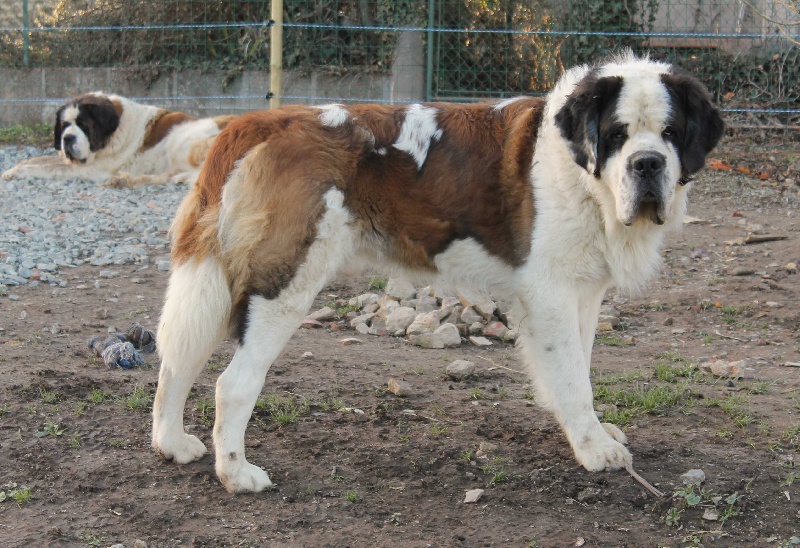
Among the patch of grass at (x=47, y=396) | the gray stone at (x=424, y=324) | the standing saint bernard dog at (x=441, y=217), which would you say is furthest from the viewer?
the gray stone at (x=424, y=324)

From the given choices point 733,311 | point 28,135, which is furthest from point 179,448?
point 28,135

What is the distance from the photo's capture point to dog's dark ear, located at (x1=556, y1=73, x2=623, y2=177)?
12.0 ft

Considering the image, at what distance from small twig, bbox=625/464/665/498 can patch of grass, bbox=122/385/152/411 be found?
7.39ft

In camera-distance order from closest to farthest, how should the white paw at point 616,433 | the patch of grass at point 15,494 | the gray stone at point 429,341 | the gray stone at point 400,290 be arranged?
the patch of grass at point 15,494 < the white paw at point 616,433 < the gray stone at point 429,341 < the gray stone at point 400,290

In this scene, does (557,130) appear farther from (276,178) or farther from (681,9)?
(681,9)

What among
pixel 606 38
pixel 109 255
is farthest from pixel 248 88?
pixel 109 255

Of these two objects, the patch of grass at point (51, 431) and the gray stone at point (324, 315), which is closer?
the patch of grass at point (51, 431)

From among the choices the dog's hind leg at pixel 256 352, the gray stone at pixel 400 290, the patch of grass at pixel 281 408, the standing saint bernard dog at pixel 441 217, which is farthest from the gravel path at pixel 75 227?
the dog's hind leg at pixel 256 352

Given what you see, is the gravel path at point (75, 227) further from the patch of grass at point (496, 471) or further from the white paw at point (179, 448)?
the patch of grass at point (496, 471)

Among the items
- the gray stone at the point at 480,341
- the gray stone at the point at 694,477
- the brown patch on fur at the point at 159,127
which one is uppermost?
the brown patch on fur at the point at 159,127

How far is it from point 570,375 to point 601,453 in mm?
338

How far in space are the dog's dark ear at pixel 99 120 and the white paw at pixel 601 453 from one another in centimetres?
903

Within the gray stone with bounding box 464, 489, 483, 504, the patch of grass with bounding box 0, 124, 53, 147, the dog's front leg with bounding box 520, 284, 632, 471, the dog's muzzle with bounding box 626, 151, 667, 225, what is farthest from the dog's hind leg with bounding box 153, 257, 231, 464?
the patch of grass with bounding box 0, 124, 53, 147

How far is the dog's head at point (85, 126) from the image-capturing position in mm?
11055
